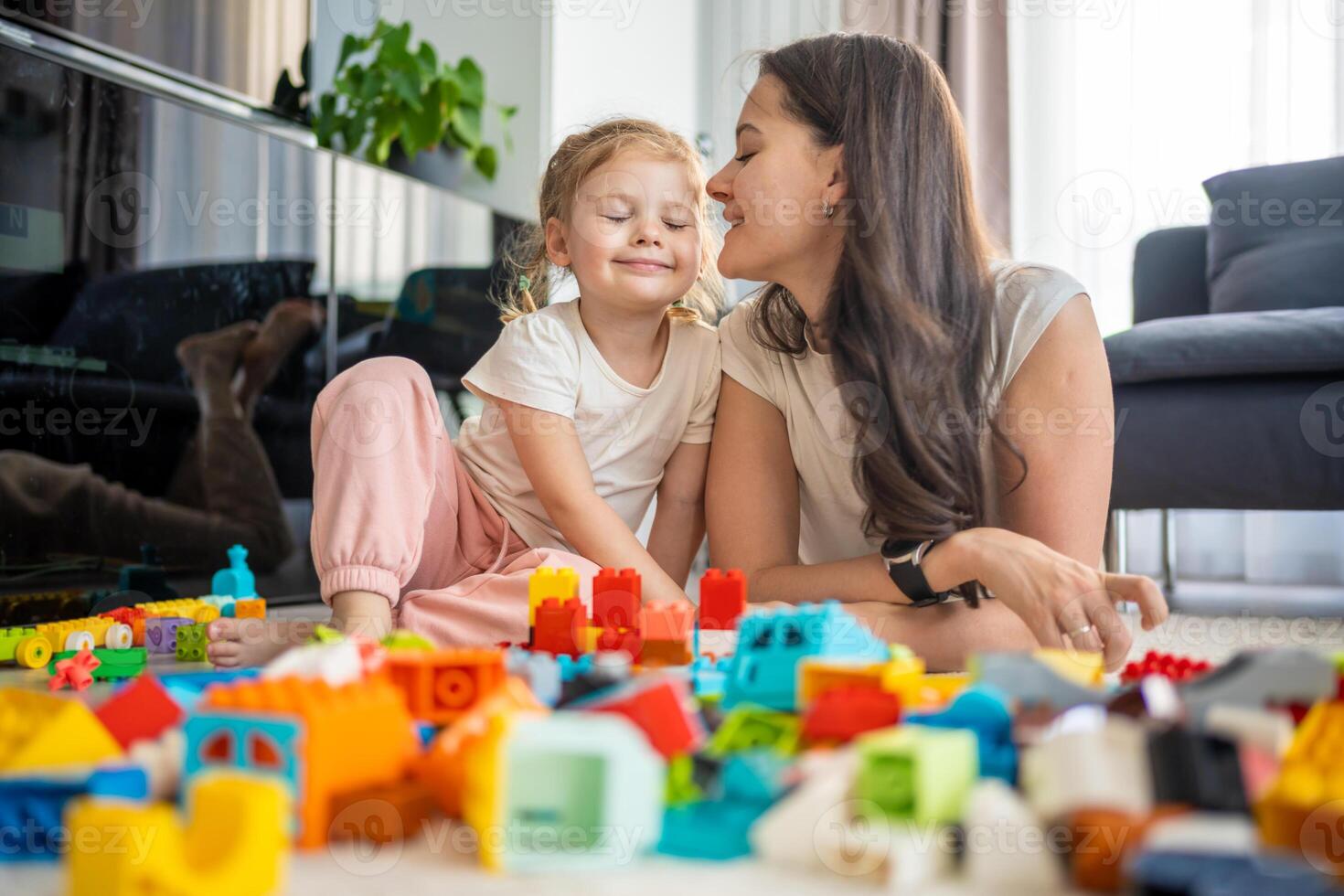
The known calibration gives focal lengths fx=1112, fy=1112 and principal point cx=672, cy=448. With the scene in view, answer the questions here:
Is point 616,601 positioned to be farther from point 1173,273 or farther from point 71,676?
point 1173,273

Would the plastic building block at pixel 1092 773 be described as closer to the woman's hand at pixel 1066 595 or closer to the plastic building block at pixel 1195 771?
the plastic building block at pixel 1195 771

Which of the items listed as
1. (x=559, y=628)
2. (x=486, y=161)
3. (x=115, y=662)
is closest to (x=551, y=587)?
(x=559, y=628)

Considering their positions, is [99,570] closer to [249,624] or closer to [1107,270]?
[249,624]

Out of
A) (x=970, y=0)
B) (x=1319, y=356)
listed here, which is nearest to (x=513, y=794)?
(x=1319, y=356)

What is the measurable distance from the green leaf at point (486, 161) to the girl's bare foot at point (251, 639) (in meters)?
1.81

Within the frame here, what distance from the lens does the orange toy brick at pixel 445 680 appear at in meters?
0.55

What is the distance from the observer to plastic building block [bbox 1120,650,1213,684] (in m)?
0.69

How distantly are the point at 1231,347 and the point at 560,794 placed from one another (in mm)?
1753

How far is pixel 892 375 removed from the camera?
45.2 inches

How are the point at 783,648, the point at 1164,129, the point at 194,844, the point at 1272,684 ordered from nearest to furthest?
the point at 194,844
the point at 1272,684
the point at 783,648
the point at 1164,129

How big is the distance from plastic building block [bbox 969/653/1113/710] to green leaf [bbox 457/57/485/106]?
2255mm

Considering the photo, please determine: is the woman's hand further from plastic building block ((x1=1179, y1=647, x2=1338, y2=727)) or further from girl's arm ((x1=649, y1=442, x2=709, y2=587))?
girl's arm ((x1=649, y1=442, x2=709, y2=587))

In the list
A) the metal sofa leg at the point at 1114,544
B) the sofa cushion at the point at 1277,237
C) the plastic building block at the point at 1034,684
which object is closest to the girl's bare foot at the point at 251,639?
the plastic building block at the point at 1034,684

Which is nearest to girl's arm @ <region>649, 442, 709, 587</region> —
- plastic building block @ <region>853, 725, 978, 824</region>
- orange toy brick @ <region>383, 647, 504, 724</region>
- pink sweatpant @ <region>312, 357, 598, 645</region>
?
pink sweatpant @ <region>312, 357, 598, 645</region>
